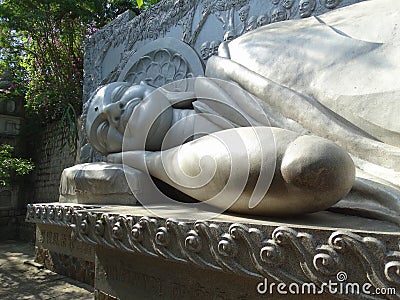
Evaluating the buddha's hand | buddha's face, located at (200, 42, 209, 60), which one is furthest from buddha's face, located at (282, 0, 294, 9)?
the buddha's hand

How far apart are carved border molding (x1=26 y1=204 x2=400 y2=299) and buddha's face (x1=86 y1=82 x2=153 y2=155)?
603mm

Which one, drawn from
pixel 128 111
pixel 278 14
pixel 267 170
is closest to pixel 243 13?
pixel 278 14

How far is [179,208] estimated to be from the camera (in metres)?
1.36

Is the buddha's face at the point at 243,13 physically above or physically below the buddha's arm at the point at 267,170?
above

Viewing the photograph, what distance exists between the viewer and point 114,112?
1.79 meters

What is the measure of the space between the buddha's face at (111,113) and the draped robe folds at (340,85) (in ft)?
1.19

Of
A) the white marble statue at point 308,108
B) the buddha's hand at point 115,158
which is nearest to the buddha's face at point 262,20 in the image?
the white marble statue at point 308,108

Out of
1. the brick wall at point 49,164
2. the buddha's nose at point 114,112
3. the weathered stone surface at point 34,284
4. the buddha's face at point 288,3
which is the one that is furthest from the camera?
the brick wall at point 49,164

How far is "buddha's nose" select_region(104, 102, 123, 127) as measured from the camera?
1.79 m

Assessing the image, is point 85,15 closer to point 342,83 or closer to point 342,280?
point 342,83

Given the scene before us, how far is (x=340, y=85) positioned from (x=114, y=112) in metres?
1.02

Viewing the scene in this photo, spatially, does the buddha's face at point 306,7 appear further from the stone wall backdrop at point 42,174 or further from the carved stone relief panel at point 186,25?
the stone wall backdrop at point 42,174

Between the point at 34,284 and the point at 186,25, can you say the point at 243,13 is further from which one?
the point at 34,284

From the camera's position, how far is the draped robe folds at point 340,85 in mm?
1137
